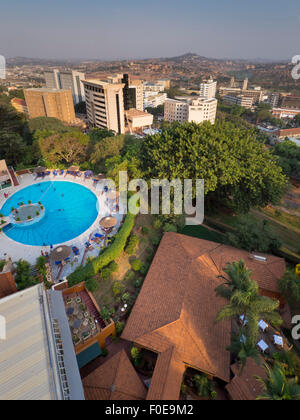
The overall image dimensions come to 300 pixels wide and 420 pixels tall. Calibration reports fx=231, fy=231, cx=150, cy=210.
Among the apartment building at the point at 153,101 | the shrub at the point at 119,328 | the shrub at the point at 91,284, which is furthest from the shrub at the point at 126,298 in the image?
the apartment building at the point at 153,101

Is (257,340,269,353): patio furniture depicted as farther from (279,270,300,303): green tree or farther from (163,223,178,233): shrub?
(163,223,178,233): shrub

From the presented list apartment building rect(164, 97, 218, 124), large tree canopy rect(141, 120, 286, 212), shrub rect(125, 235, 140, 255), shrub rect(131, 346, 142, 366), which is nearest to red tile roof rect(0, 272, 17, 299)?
shrub rect(131, 346, 142, 366)

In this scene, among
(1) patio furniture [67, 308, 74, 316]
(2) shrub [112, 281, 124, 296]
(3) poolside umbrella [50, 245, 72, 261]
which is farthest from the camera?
(3) poolside umbrella [50, 245, 72, 261]

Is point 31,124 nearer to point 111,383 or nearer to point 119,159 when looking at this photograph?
point 119,159

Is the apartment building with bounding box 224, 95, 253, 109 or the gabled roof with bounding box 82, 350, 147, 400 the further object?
the apartment building with bounding box 224, 95, 253, 109

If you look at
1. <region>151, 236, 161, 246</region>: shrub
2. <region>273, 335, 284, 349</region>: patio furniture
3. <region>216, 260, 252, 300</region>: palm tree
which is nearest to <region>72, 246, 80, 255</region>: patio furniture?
<region>151, 236, 161, 246</region>: shrub

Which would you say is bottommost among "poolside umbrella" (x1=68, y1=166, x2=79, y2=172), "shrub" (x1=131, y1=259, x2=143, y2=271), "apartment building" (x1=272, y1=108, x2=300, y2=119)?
"apartment building" (x1=272, y1=108, x2=300, y2=119)

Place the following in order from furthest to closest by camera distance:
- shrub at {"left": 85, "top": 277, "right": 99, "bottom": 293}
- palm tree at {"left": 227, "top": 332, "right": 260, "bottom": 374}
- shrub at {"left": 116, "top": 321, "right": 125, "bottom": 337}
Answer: shrub at {"left": 85, "top": 277, "right": 99, "bottom": 293} < shrub at {"left": 116, "top": 321, "right": 125, "bottom": 337} < palm tree at {"left": 227, "top": 332, "right": 260, "bottom": 374}

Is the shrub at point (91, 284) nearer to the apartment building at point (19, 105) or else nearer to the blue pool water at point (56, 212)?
the blue pool water at point (56, 212)

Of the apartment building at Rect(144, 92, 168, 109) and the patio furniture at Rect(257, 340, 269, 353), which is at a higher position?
the apartment building at Rect(144, 92, 168, 109)
